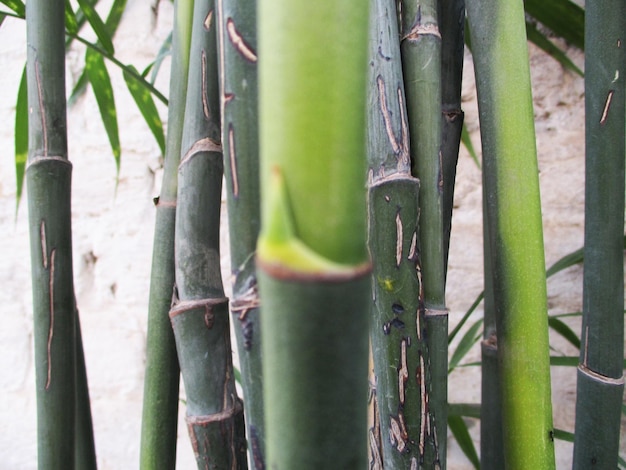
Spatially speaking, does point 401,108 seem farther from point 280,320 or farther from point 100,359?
point 100,359

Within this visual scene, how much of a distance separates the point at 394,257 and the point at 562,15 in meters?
0.46

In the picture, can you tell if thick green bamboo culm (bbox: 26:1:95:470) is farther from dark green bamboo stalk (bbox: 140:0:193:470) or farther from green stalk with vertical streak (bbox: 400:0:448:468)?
green stalk with vertical streak (bbox: 400:0:448:468)

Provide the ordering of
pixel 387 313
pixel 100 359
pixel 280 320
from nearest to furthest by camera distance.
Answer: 1. pixel 280 320
2. pixel 387 313
3. pixel 100 359

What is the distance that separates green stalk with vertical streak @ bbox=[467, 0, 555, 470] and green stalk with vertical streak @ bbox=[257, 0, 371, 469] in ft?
0.47

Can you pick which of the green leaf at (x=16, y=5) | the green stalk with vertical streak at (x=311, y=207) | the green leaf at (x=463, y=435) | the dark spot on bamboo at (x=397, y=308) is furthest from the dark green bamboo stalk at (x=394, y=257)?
the green leaf at (x=463, y=435)

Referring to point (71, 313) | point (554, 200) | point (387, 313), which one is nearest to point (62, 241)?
point (71, 313)

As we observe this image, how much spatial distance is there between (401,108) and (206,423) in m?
0.15

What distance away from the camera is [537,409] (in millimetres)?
225

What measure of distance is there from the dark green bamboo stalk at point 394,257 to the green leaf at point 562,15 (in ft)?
1.27

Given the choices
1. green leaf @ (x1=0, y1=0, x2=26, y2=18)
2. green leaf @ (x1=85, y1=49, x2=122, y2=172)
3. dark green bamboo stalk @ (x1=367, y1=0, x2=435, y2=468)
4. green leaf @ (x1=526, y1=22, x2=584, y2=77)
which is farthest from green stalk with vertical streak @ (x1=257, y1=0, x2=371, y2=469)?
green leaf @ (x1=526, y1=22, x2=584, y2=77)

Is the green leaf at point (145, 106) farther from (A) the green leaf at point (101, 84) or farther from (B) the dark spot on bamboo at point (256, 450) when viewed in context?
(B) the dark spot on bamboo at point (256, 450)

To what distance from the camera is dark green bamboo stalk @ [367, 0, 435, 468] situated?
21 centimetres

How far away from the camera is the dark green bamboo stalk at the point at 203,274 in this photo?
22cm

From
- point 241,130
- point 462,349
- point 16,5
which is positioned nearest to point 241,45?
point 241,130
